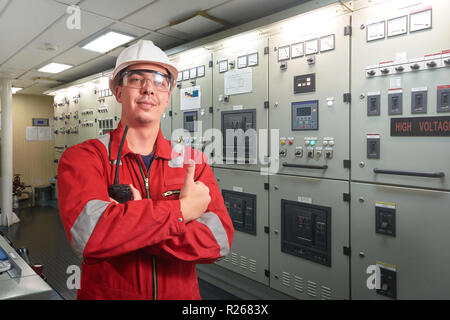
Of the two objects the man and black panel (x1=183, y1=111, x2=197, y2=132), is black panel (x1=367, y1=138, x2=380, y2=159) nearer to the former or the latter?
the man

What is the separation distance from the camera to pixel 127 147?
35.9 inches

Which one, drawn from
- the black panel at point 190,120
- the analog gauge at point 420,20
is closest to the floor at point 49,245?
the black panel at point 190,120

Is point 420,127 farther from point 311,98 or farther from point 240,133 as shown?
point 240,133

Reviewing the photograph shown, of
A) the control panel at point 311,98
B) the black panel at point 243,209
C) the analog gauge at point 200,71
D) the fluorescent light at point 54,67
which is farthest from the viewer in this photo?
the fluorescent light at point 54,67

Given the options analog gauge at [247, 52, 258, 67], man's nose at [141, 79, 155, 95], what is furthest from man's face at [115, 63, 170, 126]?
analog gauge at [247, 52, 258, 67]

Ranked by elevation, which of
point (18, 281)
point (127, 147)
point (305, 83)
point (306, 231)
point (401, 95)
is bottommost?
point (306, 231)

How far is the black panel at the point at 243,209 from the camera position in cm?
302

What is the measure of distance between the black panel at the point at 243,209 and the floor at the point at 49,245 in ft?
2.50

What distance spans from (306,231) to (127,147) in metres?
2.07

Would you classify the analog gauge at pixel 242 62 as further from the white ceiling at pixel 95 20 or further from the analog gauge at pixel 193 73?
the analog gauge at pixel 193 73

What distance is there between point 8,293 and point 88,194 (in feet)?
1.73

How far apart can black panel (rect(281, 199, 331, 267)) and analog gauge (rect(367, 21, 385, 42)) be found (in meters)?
1.32

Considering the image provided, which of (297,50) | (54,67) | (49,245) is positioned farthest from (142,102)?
(54,67)

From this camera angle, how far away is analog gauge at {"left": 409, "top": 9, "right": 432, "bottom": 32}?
6.34 ft
